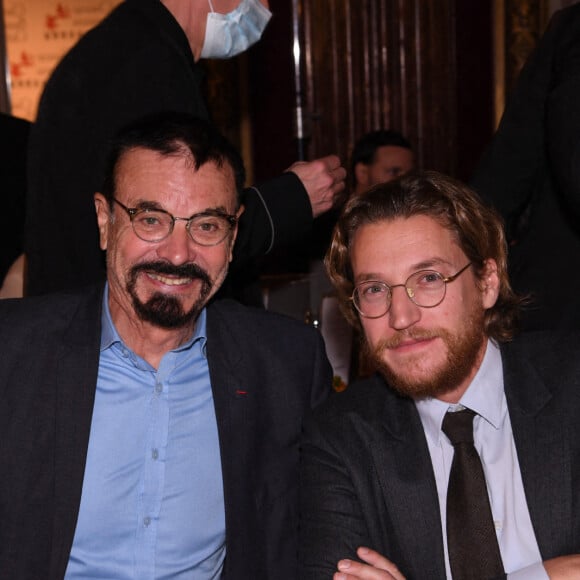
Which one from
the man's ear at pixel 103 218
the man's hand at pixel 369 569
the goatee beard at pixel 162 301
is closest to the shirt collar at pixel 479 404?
the man's hand at pixel 369 569

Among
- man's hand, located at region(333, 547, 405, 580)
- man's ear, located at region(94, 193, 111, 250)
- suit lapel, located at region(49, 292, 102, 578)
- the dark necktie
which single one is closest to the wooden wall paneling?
man's ear, located at region(94, 193, 111, 250)

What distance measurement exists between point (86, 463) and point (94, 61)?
102 centimetres

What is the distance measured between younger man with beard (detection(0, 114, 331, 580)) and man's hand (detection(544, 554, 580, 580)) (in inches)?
24.2

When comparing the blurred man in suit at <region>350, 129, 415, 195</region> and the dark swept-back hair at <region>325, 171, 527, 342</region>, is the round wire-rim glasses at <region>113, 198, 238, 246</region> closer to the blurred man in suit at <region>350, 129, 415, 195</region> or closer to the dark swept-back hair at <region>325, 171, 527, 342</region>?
the dark swept-back hair at <region>325, 171, 527, 342</region>

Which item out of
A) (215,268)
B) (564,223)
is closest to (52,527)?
(215,268)

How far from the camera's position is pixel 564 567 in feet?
5.53

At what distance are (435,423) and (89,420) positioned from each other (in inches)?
29.0

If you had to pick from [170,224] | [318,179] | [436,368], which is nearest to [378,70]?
[318,179]

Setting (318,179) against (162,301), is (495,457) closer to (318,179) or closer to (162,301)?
A: (162,301)

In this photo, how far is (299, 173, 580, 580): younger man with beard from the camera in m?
1.80

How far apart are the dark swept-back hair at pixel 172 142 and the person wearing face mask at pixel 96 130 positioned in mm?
169

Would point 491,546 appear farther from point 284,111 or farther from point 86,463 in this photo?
point 284,111

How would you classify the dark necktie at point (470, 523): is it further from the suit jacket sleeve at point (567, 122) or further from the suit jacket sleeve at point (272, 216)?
the suit jacket sleeve at point (272, 216)

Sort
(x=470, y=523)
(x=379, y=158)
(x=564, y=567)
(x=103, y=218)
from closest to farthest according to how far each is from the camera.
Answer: (x=564, y=567) → (x=470, y=523) → (x=103, y=218) → (x=379, y=158)
